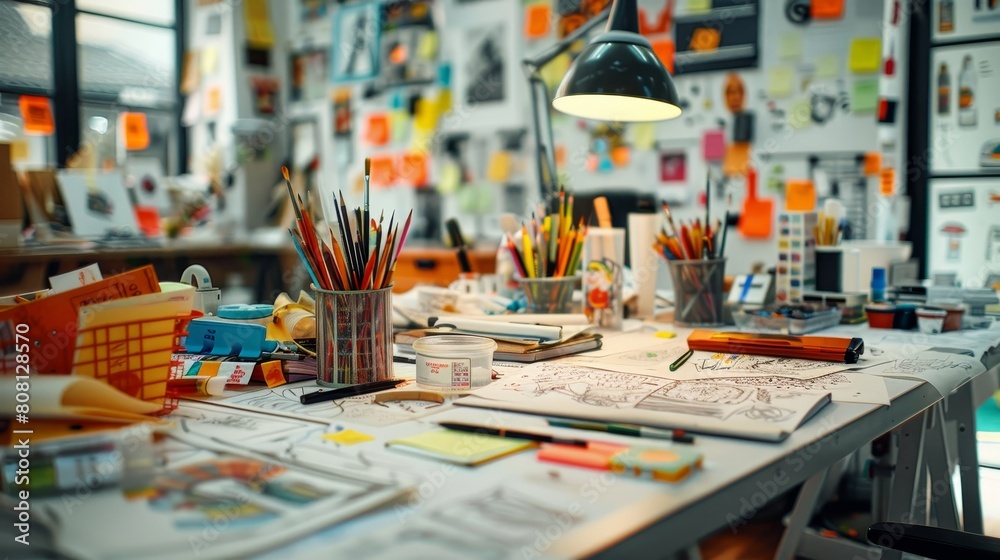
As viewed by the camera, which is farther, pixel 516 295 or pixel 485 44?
pixel 485 44

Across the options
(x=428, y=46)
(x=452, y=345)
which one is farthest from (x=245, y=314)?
(x=428, y=46)

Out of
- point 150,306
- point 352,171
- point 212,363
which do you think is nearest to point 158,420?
point 150,306

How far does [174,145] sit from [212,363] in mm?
3859

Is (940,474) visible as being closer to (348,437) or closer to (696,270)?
(696,270)

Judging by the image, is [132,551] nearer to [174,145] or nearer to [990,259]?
[990,259]

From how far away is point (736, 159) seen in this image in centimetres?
305

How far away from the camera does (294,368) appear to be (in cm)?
113

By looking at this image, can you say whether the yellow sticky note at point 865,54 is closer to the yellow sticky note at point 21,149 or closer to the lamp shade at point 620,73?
the lamp shade at point 620,73

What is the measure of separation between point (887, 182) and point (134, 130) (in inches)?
138

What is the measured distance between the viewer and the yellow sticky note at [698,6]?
10.2 feet

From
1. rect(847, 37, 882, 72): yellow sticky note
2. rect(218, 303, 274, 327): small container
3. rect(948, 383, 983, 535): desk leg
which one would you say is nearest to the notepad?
rect(218, 303, 274, 327): small container

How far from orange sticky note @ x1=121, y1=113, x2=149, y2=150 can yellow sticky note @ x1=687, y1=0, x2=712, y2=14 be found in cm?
278

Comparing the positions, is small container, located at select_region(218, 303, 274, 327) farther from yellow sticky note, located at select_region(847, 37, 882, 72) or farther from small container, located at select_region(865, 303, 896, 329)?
yellow sticky note, located at select_region(847, 37, 882, 72)

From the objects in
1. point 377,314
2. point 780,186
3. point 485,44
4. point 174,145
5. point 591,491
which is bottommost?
point 591,491
